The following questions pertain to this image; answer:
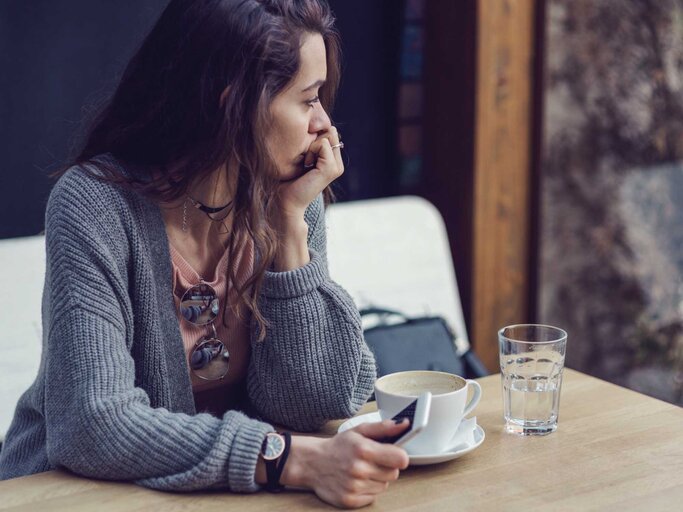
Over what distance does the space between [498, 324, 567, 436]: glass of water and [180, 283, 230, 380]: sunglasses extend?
451 mm

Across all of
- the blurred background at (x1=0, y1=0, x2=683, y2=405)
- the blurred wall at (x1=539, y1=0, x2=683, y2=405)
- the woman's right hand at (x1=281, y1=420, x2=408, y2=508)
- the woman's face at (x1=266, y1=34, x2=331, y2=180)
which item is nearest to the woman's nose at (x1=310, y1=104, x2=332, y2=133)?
the woman's face at (x1=266, y1=34, x2=331, y2=180)

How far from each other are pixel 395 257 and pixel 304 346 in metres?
1.03

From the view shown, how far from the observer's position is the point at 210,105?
1382mm

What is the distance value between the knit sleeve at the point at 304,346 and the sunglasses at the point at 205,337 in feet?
0.22

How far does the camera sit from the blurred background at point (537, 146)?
2723mm

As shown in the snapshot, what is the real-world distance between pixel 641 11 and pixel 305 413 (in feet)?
6.66

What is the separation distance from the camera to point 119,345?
1.22 metres

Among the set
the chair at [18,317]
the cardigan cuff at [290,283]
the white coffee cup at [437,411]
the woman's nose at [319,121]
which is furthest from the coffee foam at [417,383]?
the chair at [18,317]

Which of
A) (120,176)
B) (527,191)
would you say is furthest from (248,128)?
(527,191)

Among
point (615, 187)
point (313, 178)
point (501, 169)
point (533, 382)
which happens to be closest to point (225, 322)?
point (313, 178)

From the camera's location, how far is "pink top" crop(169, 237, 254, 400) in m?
1.43

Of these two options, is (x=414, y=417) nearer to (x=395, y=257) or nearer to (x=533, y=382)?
(x=533, y=382)

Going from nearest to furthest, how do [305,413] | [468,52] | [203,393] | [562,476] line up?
[562,476]
[305,413]
[203,393]
[468,52]

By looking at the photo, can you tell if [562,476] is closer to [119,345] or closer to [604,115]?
[119,345]
